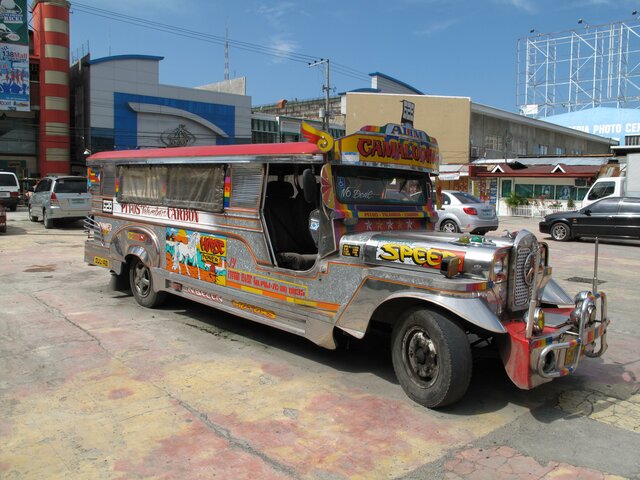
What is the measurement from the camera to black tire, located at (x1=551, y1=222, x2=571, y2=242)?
17.0 meters

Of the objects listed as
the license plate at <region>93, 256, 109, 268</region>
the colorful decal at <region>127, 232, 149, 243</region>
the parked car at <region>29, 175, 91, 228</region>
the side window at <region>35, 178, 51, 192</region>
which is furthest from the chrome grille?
the side window at <region>35, 178, 51, 192</region>

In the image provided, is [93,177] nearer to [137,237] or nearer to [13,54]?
[137,237]

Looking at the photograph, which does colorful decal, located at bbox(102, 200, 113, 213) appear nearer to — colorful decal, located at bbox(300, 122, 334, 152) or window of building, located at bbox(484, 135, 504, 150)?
colorful decal, located at bbox(300, 122, 334, 152)

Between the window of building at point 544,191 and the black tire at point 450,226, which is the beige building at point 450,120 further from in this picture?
the black tire at point 450,226

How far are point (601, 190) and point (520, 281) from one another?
19209 mm

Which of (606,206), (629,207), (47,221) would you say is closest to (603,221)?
(606,206)

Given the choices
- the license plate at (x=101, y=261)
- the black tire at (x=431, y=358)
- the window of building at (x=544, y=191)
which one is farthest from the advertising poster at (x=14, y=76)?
the black tire at (x=431, y=358)

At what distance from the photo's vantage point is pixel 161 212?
7.01 m

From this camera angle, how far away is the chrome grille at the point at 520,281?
4.35 m

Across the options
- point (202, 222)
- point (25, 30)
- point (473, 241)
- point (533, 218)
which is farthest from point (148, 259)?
point (25, 30)

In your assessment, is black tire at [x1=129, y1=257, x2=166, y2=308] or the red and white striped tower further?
the red and white striped tower

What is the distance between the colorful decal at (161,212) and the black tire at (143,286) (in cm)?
70

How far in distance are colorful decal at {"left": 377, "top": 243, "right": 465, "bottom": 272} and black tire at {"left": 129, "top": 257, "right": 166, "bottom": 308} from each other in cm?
391

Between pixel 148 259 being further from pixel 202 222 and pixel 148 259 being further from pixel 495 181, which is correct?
pixel 495 181
